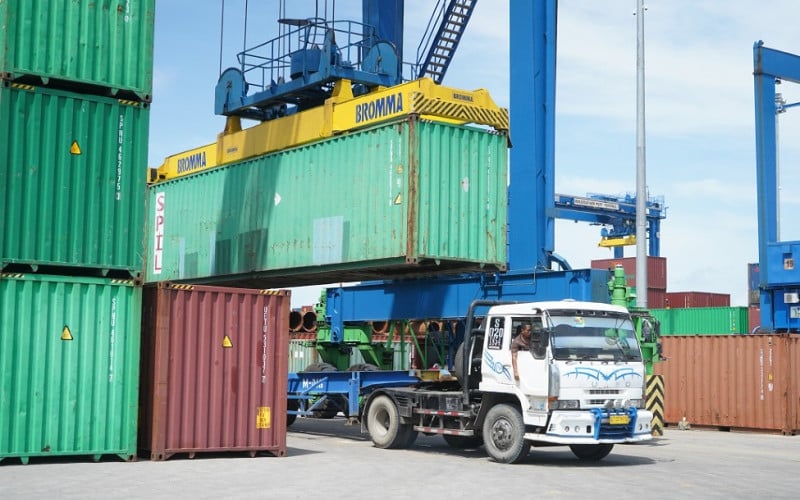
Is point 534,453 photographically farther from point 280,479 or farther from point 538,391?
point 280,479

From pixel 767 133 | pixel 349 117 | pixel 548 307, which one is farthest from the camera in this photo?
pixel 767 133

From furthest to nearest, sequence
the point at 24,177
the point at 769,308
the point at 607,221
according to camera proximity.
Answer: the point at 607,221 → the point at 769,308 → the point at 24,177

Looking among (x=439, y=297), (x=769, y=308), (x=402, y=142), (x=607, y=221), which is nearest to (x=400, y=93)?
(x=402, y=142)

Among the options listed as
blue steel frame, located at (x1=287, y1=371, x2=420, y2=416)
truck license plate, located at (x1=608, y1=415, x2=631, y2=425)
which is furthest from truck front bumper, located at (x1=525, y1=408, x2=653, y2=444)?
blue steel frame, located at (x1=287, y1=371, x2=420, y2=416)

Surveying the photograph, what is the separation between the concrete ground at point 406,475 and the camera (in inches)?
468

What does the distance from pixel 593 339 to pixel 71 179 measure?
26.0 feet

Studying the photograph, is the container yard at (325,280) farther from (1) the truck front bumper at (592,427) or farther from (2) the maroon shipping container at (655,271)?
(2) the maroon shipping container at (655,271)

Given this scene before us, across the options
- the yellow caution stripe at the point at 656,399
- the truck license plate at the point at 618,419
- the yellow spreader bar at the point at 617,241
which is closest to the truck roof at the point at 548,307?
the truck license plate at the point at 618,419

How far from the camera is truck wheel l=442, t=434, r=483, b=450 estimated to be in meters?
17.9

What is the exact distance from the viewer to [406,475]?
13.8m

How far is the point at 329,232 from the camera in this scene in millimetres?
20312

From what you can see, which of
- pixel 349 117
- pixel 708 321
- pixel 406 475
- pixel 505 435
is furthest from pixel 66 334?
pixel 708 321

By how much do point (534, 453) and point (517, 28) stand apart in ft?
31.9

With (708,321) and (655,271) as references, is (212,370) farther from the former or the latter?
(655,271)
